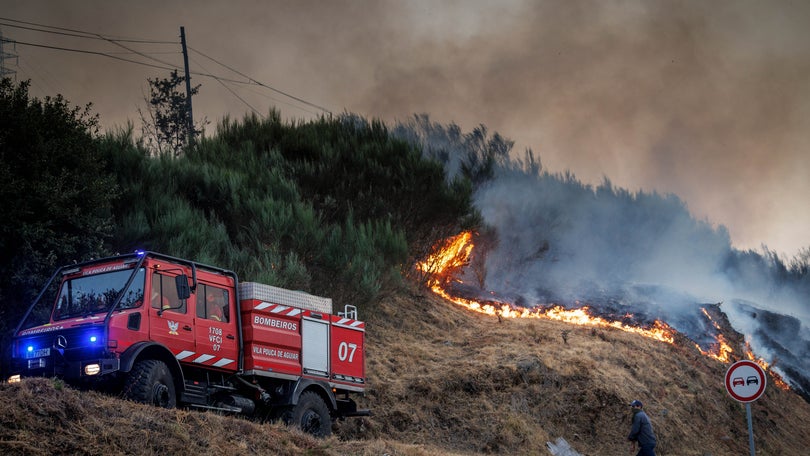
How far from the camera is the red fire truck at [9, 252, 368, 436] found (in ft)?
44.1

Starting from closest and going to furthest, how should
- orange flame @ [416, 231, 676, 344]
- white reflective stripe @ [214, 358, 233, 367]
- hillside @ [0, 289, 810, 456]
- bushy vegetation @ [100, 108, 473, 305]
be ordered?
hillside @ [0, 289, 810, 456] → white reflective stripe @ [214, 358, 233, 367] → bushy vegetation @ [100, 108, 473, 305] → orange flame @ [416, 231, 676, 344]

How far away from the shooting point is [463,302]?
3675cm

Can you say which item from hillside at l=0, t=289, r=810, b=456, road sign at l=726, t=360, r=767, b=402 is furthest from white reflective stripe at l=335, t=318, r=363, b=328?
road sign at l=726, t=360, r=767, b=402

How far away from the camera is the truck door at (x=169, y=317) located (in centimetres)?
1415

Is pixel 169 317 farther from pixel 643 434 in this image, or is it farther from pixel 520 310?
pixel 520 310

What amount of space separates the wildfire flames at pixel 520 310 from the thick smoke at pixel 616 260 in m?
0.78

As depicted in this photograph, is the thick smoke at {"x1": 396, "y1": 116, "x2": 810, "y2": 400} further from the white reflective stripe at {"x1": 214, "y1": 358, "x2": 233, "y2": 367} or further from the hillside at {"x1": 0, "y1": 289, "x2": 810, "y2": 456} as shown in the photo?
the white reflective stripe at {"x1": 214, "y1": 358, "x2": 233, "y2": 367}

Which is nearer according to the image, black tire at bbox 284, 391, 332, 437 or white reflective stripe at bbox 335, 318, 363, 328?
black tire at bbox 284, 391, 332, 437

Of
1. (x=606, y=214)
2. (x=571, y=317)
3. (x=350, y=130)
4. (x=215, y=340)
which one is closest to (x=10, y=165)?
(x=215, y=340)

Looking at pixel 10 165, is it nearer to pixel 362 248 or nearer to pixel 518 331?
pixel 362 248

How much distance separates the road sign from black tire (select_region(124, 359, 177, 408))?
9.84 m

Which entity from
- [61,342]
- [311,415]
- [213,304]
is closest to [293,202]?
[311,415]

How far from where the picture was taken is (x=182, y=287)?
46.0 ft

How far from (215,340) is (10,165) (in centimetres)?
829
